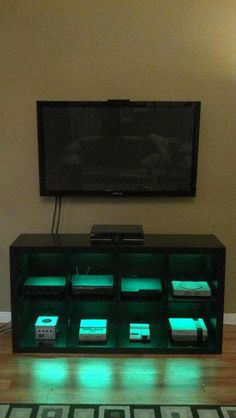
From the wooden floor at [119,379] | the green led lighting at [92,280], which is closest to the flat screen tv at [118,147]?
the green led lighting at [92,280]

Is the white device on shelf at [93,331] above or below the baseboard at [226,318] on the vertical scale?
above

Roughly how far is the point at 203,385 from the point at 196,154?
146 centimetres

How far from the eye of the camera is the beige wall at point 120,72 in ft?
9.45

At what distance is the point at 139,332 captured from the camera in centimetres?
281

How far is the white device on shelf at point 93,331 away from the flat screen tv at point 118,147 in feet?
2.89

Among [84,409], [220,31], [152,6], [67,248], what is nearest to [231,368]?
[84,409]

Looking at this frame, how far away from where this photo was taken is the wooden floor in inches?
88.7

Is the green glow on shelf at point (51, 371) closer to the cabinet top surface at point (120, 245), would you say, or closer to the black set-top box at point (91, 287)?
the black set-top box at point (91, 287)

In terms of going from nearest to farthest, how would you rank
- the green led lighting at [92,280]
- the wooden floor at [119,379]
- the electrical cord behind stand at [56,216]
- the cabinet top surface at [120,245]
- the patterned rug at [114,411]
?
1. the patterned rug at [114,411]
2. the wooden floor at [119,379]
3. the cabinet top surface at [120,245]
4. the green led lighting at [92,280]
5. the electrical cord behind stand at [56,216]

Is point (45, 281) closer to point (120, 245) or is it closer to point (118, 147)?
point (120, 245)

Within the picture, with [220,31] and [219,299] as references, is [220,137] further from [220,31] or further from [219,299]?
[219,299]

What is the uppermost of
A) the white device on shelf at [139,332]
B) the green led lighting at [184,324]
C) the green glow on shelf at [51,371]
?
the green led lighting at [184,324]

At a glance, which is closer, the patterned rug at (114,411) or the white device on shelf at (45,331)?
the patterned rug at (114,411)

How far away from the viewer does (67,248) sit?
2678 millimetres
